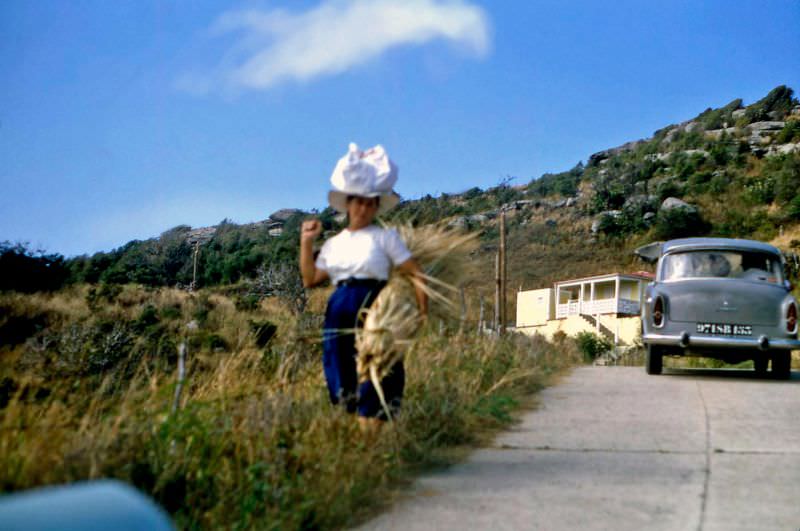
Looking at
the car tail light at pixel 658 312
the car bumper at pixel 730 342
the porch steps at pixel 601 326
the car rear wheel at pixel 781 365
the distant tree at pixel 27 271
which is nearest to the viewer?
the car bumper at pixel 730 342

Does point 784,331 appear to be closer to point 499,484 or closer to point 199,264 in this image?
point 499,484

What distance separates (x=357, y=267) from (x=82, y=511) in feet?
12.6

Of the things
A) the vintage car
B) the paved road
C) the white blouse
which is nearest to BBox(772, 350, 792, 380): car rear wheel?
the vintage car

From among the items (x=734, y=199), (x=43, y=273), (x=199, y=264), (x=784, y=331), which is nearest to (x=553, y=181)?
(x=734, y=199)

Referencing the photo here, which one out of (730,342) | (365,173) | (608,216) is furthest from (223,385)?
(608,216)

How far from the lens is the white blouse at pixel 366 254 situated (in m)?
4.96

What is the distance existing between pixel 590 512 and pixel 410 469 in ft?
4.15

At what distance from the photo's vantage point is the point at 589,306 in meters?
48.6

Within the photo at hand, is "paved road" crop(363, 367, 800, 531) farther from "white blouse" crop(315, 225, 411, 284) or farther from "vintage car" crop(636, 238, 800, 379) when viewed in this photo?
"vintage car" crop(636, 238, 800, 379)

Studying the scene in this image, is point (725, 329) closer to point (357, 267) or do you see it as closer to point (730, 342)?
point (730, 342)

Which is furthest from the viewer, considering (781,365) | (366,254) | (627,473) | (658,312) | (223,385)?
(781,365)

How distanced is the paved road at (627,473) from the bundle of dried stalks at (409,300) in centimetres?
77

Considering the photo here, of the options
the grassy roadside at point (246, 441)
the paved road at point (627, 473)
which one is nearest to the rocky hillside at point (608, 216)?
the paved road at point (627, 473)

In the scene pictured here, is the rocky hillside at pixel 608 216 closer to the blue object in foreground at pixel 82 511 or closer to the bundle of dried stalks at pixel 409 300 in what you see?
the bundle of dried stalks at pixel 409 300
